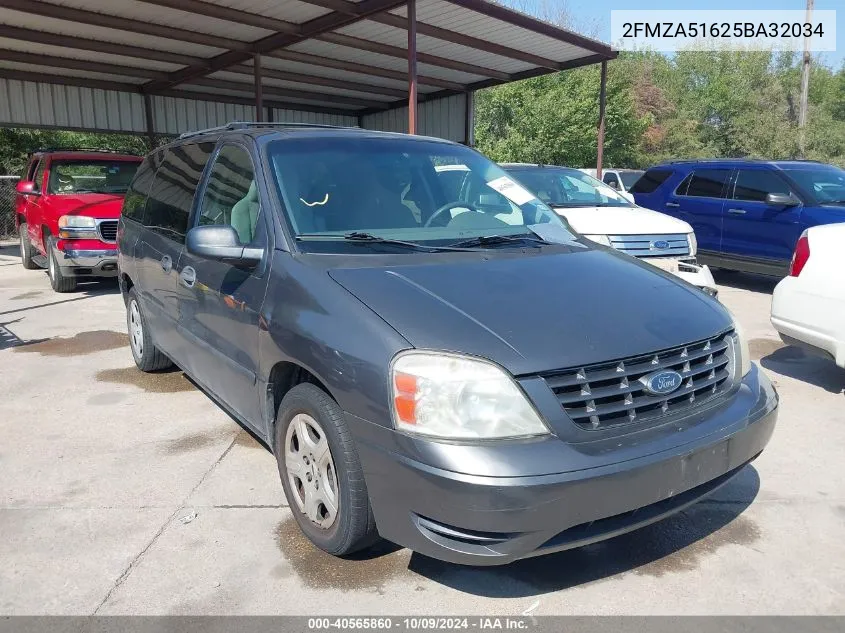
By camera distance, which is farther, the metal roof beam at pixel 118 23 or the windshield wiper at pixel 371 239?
the metal roof beam at pixel 118 23

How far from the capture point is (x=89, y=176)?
973 centimetres

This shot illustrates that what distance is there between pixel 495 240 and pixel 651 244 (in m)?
4.58

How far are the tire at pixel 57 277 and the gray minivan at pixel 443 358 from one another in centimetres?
635

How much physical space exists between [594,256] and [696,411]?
102cm

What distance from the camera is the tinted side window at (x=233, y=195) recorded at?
3408mm

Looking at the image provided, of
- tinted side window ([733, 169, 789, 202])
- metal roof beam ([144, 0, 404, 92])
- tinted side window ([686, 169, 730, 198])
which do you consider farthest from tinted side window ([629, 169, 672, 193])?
metal roof beam ([144, 0, 404, 92])

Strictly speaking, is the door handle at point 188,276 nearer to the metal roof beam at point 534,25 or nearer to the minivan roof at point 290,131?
the minivan roof at point 290,131

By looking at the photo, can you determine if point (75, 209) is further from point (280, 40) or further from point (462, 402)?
point (462, 402)

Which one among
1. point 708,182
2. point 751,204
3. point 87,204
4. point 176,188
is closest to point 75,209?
point 87,204

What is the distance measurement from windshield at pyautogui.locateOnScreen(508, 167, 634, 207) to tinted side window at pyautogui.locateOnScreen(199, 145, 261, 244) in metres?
4.89

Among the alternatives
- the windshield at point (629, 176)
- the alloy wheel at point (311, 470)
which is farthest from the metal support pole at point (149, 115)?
the alloy wheel at point (311, 470)

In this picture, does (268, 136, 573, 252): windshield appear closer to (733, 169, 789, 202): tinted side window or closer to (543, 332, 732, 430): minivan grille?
(543, 332, 732, 430): minivan grille

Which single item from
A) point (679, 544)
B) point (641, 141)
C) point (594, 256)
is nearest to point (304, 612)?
point (679, 544)

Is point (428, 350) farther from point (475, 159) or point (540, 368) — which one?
point (475, 159)
